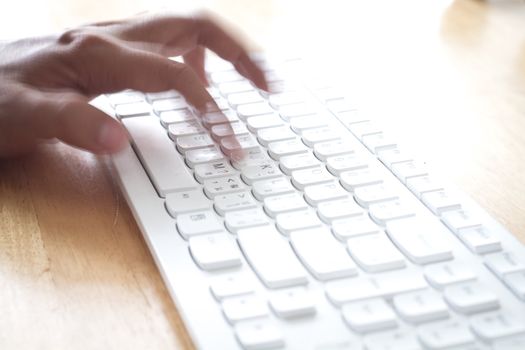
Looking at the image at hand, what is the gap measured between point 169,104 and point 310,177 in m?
0.20

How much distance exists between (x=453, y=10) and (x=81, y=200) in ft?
2.38

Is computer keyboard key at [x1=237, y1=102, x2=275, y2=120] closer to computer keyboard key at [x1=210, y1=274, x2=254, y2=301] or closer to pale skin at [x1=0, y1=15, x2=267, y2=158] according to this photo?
pale skin at [x1=0, y1=15, x2=267, y2=158]

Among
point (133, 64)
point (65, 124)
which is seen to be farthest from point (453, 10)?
point (65, 124)

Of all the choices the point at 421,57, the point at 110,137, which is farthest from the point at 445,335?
the point at 421,57

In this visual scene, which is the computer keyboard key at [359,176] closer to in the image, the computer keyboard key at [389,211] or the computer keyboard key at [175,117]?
the computer keyboard key at [389,211]

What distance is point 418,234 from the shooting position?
0.60 meters

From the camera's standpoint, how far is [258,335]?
49 centimetres

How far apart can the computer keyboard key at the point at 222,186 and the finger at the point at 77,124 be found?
96 mm

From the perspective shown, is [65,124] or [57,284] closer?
[57,284]

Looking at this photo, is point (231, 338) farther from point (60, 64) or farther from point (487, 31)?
point (487, 31)

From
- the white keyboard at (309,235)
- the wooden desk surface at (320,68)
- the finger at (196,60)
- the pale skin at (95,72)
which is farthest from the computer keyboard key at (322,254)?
the finger at (196,60)

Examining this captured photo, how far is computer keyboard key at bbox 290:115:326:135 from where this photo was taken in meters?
0.75

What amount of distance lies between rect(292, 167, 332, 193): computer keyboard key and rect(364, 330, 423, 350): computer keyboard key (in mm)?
186

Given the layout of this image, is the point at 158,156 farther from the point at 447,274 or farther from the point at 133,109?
the point at 447,274
